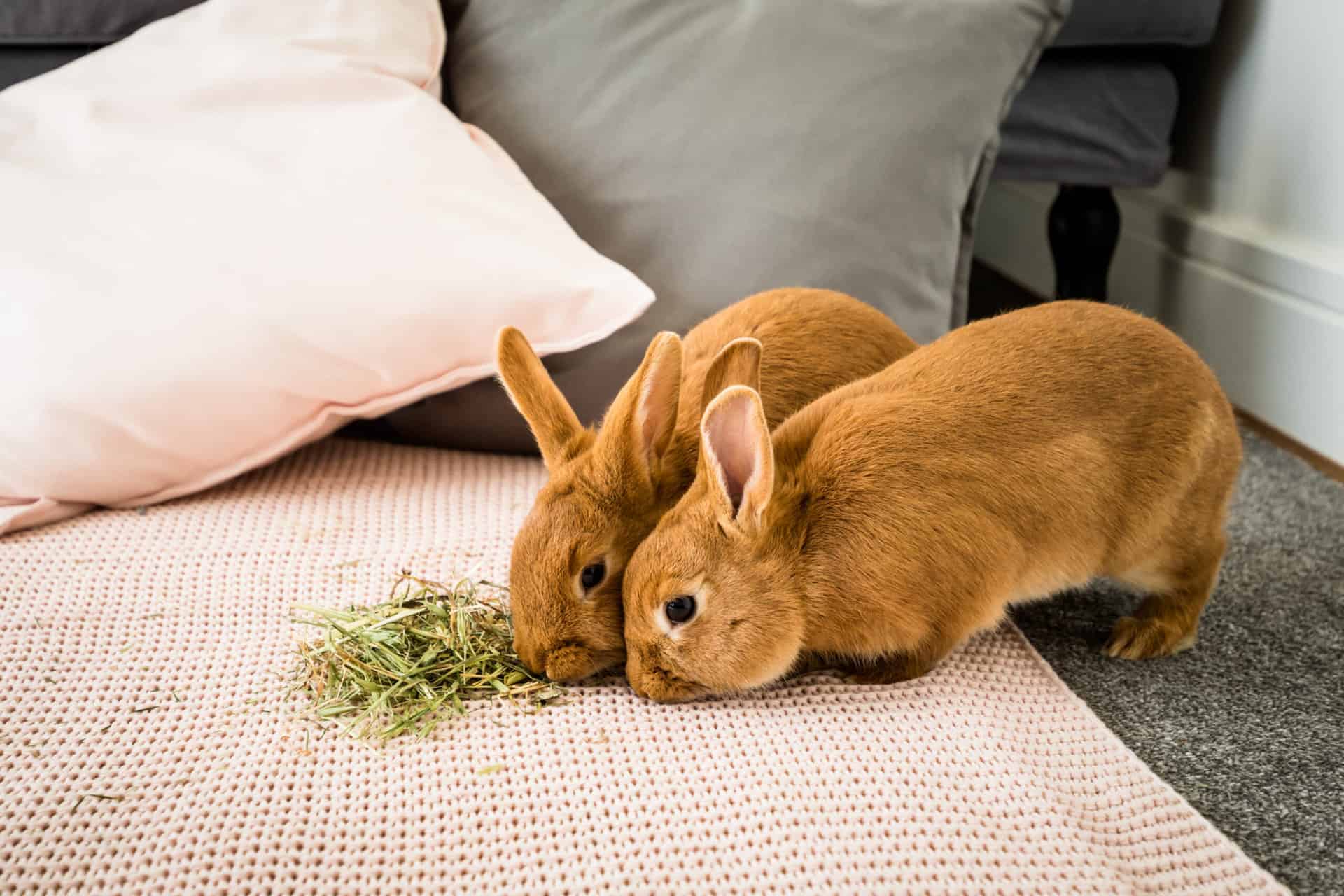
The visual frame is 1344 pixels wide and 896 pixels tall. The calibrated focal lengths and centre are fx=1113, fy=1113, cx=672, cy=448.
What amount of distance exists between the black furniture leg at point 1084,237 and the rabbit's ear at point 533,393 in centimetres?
111

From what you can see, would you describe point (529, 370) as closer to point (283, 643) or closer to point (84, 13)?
point (283, 643)

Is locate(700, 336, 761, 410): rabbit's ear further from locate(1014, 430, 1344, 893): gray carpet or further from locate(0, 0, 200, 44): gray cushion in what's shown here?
locate(0, 0, 200, 44): gray cushion

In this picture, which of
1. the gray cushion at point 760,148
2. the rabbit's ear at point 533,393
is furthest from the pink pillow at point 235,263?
the rabbit's ear at point 533,393

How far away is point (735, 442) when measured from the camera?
0.82 metres

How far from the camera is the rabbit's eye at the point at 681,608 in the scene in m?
0.80

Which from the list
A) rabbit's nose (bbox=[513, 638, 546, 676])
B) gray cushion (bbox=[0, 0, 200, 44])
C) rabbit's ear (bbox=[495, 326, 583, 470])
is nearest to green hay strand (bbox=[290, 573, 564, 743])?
rabbit's nose (bbox=[513, 638, 546, 676])

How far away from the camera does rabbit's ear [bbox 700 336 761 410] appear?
34.3 inches

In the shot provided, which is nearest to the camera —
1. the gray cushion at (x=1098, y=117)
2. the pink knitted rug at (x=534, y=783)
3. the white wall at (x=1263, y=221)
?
the pink knitted rug at (x=534, y=783)

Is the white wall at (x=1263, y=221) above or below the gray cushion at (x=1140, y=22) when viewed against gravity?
below

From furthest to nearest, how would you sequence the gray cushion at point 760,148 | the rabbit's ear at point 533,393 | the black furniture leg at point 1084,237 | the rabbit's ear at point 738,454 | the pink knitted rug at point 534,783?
the black furniture leg at point 1084,237
the gray cushion at point 760,148
the rabbit's ear at point 533,393
the rabbit's ear at point 738,454
the pink knitted rug at point 534,783

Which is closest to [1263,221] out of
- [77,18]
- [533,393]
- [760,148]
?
[760,148]

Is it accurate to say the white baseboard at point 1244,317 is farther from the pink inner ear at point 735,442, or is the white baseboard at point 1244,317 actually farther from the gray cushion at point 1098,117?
the pink inner ear at point 735,442

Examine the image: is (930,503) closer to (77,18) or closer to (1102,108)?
(1102,108)

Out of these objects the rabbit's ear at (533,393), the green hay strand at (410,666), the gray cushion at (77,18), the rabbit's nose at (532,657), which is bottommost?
the green hay strand at (410,666)
